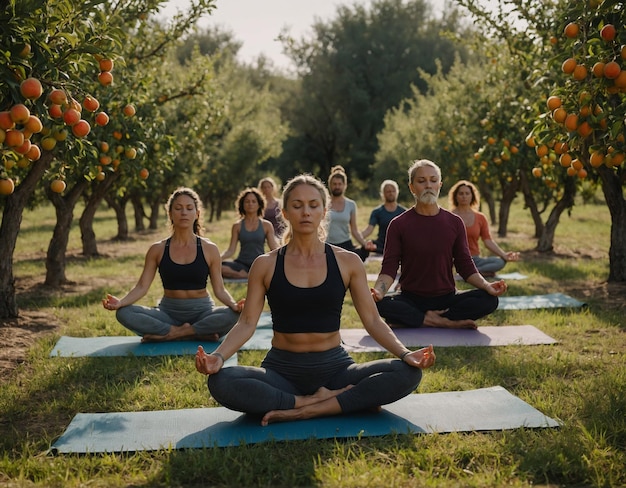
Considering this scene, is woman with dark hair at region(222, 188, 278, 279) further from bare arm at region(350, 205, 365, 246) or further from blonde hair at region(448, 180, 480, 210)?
blonde hair at region(448, 180, 480, 210)

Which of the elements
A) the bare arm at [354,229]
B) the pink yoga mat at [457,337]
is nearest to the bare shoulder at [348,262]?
the pink yoga mat at [457,337]

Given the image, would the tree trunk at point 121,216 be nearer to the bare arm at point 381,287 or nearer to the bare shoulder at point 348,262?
the bare arm at point 381,287

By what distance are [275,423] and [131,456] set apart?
0.90 m

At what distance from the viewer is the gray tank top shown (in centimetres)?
1069

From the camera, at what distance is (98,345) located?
659 cm

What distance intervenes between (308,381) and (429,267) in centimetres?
287

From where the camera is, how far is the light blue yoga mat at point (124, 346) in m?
6.24

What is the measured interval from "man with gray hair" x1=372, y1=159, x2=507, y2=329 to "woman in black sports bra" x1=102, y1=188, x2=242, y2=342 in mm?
1609

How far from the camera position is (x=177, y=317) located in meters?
6.76

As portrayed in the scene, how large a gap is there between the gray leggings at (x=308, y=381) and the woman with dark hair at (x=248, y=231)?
19.1ft

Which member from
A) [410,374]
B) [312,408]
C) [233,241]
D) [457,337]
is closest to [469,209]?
[457,337]

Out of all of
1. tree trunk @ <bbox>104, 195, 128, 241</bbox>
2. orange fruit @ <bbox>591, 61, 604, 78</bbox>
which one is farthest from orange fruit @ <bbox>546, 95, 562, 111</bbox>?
tree trunk @ <bbox>104, 195, 128, 241</bbox>

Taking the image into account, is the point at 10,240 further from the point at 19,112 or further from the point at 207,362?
the point at 207,362

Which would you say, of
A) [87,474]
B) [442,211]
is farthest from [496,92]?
[87,474]
